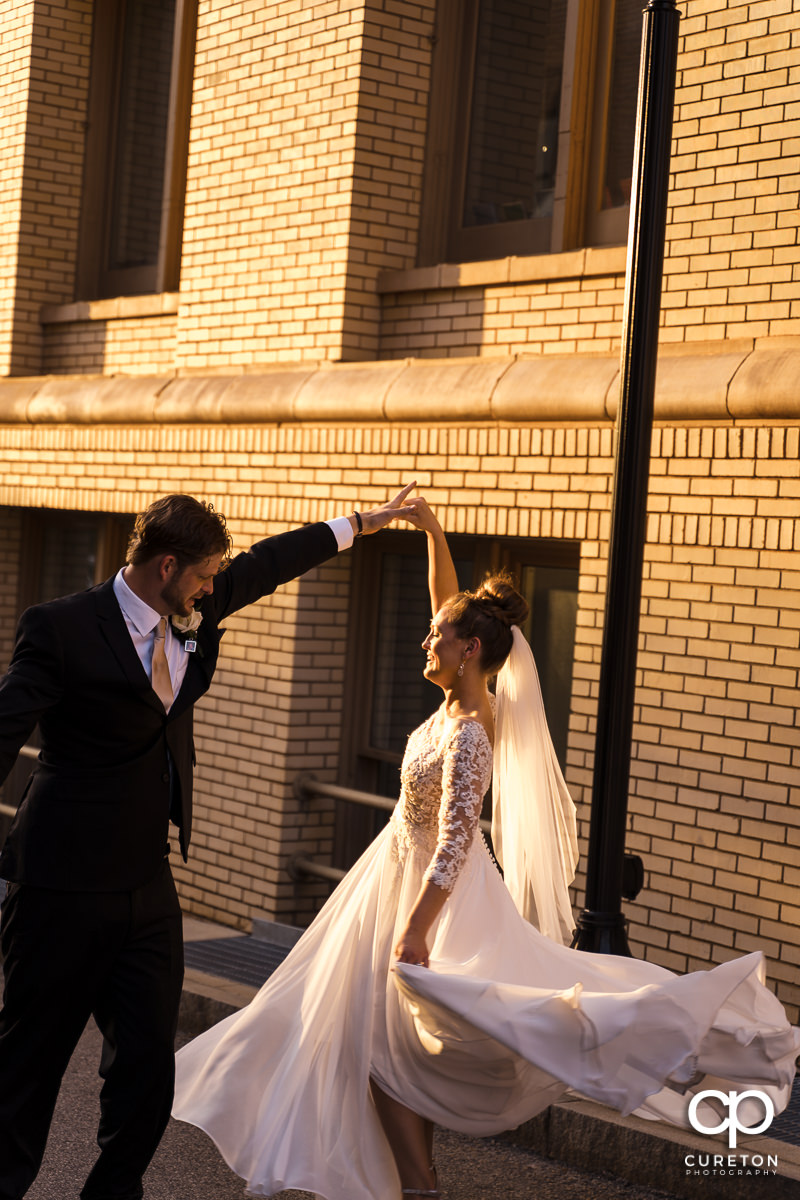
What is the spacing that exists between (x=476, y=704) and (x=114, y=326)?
23.6ft

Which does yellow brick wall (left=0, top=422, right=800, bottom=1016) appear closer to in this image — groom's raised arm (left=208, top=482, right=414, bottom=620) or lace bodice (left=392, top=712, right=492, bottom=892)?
groom's raised arm (left=208, top=482, right=414, bottom=620)

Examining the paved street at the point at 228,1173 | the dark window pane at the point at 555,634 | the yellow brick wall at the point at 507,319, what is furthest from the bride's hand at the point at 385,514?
the dark window pane at the point at 555,634

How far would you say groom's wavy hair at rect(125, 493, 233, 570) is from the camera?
4266mm

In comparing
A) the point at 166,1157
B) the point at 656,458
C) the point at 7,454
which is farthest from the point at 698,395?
the point at 7,454

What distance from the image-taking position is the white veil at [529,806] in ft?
16.8

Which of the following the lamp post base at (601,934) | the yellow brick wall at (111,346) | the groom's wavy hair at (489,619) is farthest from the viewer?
the yellow brick wall at (111,346)

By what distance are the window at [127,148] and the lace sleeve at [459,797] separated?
737 cm

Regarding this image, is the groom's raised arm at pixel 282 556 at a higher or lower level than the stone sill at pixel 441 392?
lower

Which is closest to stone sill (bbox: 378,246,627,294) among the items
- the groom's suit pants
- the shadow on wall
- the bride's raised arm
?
the bride's raised arm

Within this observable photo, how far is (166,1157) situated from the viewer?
5551mm

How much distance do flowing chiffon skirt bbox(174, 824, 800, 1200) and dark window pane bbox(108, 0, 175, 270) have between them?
26.0 feet

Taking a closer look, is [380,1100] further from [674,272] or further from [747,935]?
[674,272]

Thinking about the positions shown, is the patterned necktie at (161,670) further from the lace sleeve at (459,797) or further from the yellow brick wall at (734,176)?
the yellow brick wall at (734,176)

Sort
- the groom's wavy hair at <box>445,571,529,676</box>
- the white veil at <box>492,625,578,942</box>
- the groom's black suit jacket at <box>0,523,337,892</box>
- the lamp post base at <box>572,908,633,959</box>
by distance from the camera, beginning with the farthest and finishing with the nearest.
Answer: the lamp post base at <box>572,908,633,959</box>
the white veil at <box>492,625,578,942</box>
the groom's wavy hair at <box>445,571,529,676</box>
the groom's black suit jacket at <box>0,523,337,892</box>
